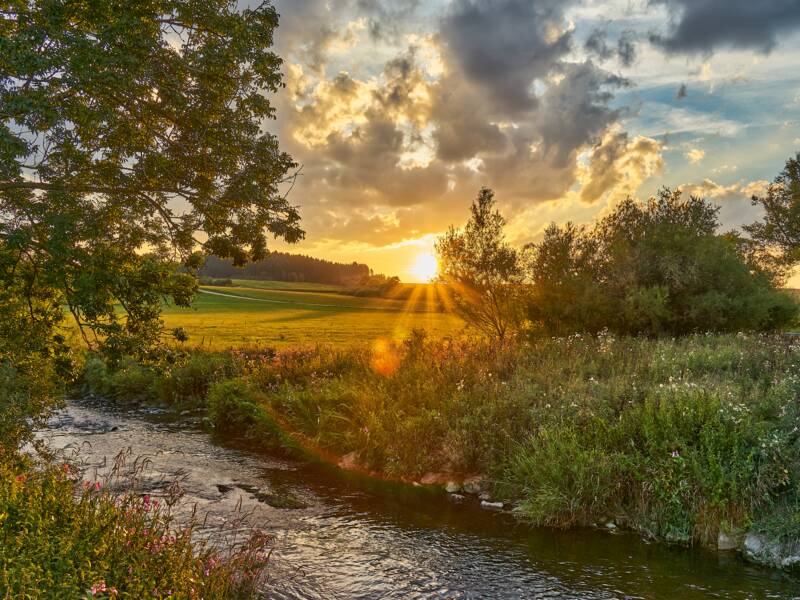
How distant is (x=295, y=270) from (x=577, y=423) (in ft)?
385

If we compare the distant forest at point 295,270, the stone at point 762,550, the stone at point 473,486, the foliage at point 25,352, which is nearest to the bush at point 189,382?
the foliage at point 25,352

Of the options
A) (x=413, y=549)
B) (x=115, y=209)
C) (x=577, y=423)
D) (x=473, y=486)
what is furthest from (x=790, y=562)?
(x=115, y=209)

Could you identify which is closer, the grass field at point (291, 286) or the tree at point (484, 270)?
the tree at point (484, 270)

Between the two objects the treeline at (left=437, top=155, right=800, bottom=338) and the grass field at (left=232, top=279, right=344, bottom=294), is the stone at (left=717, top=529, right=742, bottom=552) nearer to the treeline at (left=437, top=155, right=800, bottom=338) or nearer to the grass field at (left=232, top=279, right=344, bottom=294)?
the treeline at (left=437, top=155, right=800, bottom=338)

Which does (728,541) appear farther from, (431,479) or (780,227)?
(780,227)

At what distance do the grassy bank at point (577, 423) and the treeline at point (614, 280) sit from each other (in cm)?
424

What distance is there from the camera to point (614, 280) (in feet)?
84.5

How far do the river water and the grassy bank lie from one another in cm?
75

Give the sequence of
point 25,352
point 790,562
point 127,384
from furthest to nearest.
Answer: point 127,384, point 25,352, point 790,562

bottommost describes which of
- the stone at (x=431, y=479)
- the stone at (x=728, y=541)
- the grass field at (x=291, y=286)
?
the stone at (x=431, y=479)

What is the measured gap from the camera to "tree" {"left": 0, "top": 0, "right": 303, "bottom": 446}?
29.1ft

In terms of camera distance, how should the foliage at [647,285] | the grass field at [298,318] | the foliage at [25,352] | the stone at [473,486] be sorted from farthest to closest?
the grass field at [298,318]
the foliage at [647,285]
the stone at [473,486]
the foliage at [25,352]

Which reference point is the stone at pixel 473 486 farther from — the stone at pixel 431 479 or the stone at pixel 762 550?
the stone at pixel 762 550

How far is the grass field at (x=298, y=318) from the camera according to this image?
1590 inches
